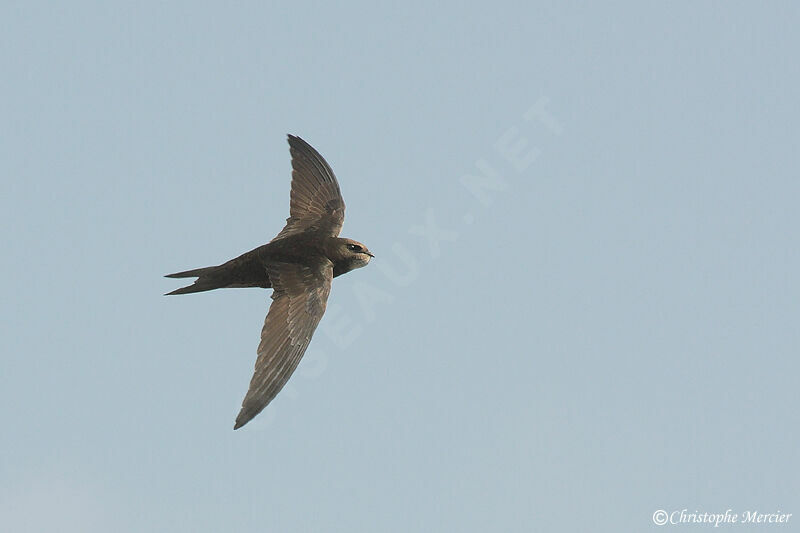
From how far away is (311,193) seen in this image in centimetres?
1476

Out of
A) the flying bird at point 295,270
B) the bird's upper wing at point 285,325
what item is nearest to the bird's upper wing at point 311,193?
the flying bird at point 295,270

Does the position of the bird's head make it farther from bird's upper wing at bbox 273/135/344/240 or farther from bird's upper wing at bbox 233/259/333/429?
bird's upper wing at bbox 273/135/344/240

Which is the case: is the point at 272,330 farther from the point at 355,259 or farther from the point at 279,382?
the point at 355,259

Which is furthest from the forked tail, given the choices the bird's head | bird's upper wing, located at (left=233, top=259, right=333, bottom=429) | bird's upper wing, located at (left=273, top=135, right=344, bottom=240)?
the bird's head

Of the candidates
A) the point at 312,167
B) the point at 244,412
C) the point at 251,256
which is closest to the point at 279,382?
the point at 244,412

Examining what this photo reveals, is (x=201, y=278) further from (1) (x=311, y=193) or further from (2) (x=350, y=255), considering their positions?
(1) (x=311, y=193)

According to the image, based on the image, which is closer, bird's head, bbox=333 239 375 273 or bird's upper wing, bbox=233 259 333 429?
bird's upper wing, bbox=233 259 333 429

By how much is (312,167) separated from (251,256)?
2.12m

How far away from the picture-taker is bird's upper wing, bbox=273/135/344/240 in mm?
14398

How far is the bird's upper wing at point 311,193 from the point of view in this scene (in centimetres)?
1440

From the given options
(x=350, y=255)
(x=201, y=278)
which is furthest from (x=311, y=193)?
(x=201, y=278)

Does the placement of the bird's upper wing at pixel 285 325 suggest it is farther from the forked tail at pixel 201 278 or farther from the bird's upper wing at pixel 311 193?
the bird's upper wing at pixel 311 193

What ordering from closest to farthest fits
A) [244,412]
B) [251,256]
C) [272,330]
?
[244,412] < [272,330] < [251,256]

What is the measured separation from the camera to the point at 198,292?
1341 cm
